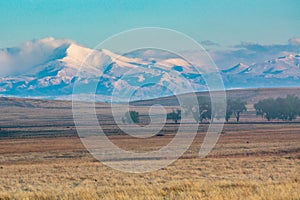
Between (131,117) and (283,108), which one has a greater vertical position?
(283,108)

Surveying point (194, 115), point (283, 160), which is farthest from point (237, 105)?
point (283, 160)

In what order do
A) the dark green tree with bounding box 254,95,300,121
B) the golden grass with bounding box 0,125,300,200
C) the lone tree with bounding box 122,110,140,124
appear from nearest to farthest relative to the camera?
1. the golden grass with bounding box 0,125,300,200
2. the lone tree with bounding box 122,110,140,124
3. the dark green tree with bounding box 254,95,300,121

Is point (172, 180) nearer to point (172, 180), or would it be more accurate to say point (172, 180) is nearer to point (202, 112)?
point (172, 180)

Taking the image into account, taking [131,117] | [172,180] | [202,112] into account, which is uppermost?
[202,112]

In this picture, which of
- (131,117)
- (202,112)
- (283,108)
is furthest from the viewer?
(202,112)

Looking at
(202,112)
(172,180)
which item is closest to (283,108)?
(202,112)

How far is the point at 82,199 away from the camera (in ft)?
67.5

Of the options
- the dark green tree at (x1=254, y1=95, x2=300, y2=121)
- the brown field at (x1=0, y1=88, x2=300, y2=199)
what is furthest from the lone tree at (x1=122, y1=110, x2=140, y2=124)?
the brown field at (x1=0, y1=88, x2=300, y2=199)

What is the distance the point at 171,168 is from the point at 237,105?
11250 cm

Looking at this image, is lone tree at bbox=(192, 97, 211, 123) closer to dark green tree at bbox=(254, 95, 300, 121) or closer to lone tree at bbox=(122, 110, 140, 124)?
lone tree at bbox=(122, 110, 140, 124)

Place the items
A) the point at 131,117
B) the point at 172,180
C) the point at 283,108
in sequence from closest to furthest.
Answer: the point at 172,180 < the point at 131,117 < the point at 283,108

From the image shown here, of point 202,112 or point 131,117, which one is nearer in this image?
point 131,117

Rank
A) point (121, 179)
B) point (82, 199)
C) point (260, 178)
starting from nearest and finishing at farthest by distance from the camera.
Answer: point (82, 199) < point (260, 178) < point (121, 179)

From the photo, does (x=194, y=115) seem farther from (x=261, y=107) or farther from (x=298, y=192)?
(x=298, y=192)
